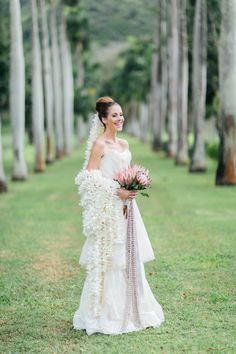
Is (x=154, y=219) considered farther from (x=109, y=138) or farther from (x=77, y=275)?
(x=109, y=138)

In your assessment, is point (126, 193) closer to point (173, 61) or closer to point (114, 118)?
point (114, 118)

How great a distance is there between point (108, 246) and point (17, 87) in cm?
1952

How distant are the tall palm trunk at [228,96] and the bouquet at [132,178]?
15.0 meters

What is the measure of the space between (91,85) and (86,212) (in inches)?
2444

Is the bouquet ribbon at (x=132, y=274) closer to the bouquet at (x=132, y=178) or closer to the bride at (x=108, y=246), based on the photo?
the bride at (x=108, y=246)

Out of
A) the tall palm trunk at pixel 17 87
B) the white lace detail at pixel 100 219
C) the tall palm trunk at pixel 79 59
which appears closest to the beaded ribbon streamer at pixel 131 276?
the white lace detail at pixel 100 219

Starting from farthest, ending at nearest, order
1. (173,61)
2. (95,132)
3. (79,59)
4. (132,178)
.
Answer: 1. (79,59)
2. (173,61)
3. (95,132)
4. (132,178)

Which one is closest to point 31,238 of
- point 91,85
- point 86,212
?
point 86,212

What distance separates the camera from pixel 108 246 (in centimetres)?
778

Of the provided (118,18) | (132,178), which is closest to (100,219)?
(132,178)

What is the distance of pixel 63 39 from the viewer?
154 feet

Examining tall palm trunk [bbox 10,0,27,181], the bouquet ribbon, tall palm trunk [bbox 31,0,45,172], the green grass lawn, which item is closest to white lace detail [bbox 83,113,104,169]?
the bouquet ribbon

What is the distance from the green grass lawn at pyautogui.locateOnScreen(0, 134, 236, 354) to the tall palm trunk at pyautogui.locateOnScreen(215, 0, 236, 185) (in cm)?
137

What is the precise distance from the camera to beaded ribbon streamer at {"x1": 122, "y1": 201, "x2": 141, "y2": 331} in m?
7.70
